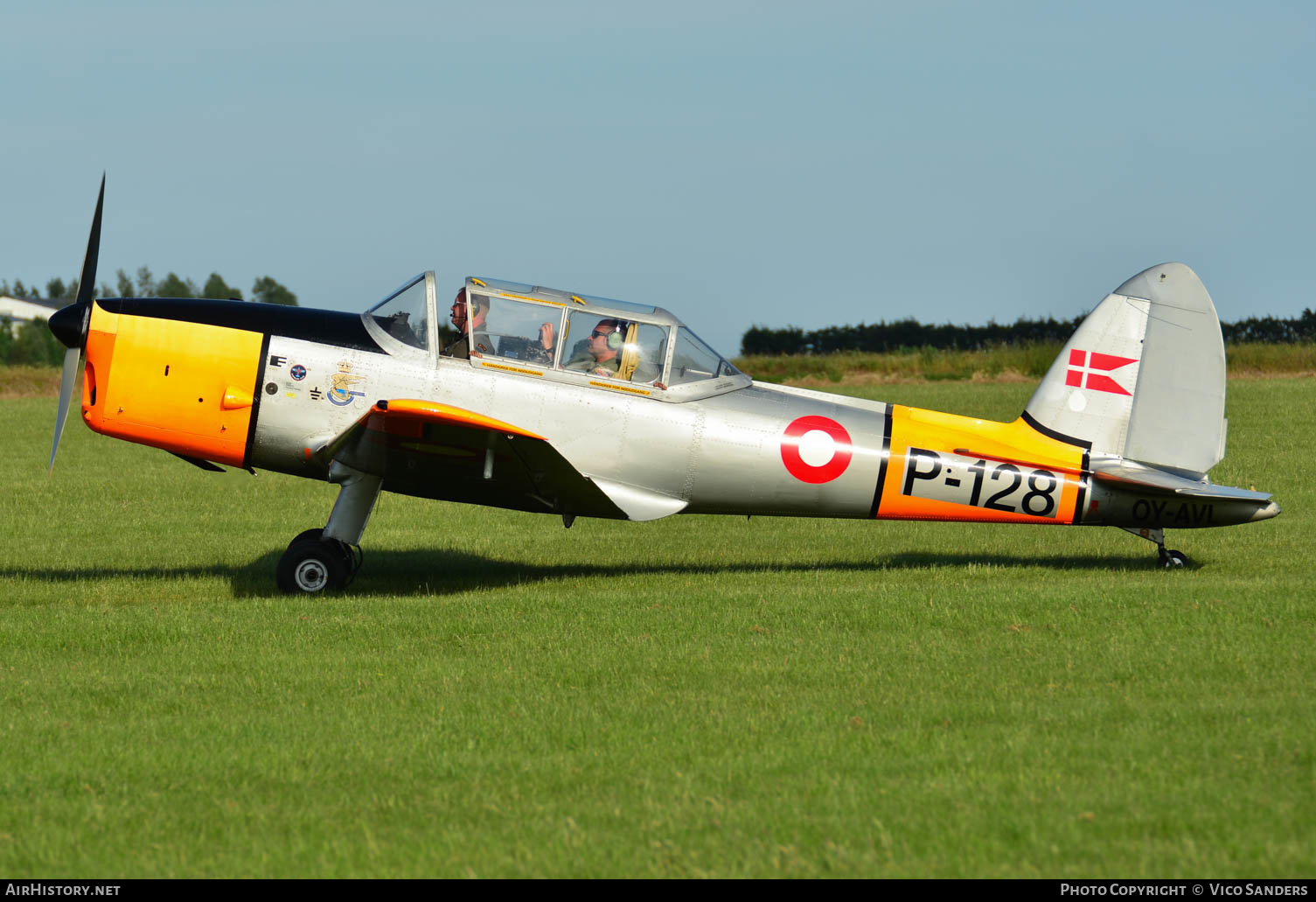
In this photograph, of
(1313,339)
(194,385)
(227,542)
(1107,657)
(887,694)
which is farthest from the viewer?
(1313,339)

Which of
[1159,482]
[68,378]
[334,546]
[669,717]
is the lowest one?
[334,546]

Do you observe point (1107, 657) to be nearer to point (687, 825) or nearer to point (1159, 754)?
point (1159, 754)

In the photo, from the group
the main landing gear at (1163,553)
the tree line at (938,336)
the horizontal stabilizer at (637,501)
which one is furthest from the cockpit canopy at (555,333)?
the tree line at (938,336)

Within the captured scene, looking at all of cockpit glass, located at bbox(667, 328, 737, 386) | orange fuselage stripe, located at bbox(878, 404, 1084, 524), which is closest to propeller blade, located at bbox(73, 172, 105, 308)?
cockpit glass, located at bbox(667, 328, 737, 386)

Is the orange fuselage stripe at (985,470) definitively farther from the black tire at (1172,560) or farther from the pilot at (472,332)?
the pilot at (472,332)

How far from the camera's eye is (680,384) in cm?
953

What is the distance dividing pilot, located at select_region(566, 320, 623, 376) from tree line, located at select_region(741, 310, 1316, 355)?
99.4 feet

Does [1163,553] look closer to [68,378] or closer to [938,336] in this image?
[68,378]

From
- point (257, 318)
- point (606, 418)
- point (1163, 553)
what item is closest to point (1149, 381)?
point (1163, 553)

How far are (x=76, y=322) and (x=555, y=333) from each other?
12.6ft

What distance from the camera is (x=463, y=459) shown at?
30.4ft

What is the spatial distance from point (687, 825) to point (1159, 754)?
2.10m

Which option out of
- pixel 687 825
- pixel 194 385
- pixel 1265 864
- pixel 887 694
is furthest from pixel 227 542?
pixel 1265 864

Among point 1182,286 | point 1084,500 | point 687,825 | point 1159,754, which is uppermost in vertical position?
point 1182,286
